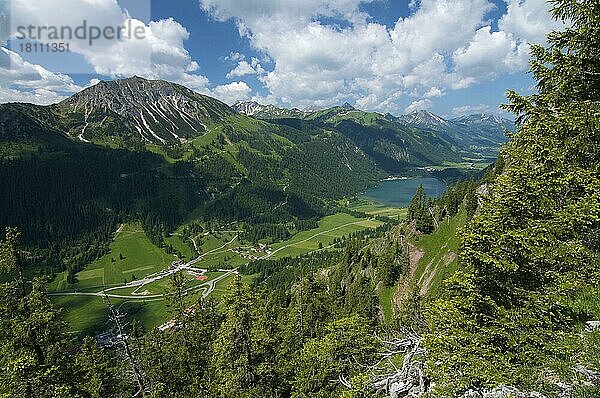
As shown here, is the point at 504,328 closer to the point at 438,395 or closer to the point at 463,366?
the point at 463,366

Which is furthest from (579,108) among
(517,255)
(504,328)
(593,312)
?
(504,328)

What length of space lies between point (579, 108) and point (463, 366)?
11.6m

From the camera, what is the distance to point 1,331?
1845 centimetres

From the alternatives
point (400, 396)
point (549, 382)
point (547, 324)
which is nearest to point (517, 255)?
point (547, 324)

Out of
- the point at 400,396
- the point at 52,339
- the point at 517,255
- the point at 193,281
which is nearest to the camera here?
the point at 517,255

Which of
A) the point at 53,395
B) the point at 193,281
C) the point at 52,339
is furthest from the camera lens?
the point at 193,281

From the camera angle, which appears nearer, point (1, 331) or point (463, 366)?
point (463, 366)

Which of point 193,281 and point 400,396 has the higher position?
point 400,396

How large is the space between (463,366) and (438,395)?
146cm

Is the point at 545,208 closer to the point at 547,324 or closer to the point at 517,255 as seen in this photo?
the point at 517,255

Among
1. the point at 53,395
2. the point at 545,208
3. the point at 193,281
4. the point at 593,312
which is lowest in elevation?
the point at 193,281

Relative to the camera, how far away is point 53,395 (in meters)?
17.9

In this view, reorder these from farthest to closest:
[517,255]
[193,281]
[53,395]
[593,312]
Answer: [193,281]
[53,395]
[517,255]
[593,312]

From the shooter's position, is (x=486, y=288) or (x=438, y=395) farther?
(x=486, y=288)
